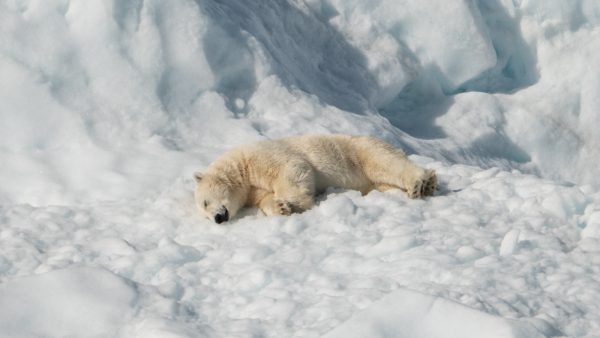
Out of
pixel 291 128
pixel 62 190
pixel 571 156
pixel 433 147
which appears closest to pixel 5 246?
pixel 62 190

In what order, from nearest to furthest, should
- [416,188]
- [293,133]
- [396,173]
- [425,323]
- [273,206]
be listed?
[425,323] < [273,206] < [416,188] < [396,173] < [293,133]

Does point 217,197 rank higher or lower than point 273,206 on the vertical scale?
lower

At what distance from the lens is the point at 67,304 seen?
13.6 feet

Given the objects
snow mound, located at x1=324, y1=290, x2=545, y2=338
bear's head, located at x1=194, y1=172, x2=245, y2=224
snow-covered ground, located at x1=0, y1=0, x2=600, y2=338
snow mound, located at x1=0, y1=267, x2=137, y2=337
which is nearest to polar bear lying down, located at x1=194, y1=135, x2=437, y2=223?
bear's head, located at x1=194, y1=172, x2=245, y2=224

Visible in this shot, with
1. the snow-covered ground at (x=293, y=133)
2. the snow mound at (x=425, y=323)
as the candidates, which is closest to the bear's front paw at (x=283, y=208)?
the snow-covered ground at (x=293, y=133)

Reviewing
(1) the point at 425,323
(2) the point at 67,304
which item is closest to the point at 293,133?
(2) the point at 67,304

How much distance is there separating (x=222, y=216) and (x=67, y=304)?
160 cm

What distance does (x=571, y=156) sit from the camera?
33.3 feet

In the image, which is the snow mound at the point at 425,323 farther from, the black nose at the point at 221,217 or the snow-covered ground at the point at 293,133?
the black nose at the point at 221,217

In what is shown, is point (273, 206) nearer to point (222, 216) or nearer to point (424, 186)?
point (222, 216)

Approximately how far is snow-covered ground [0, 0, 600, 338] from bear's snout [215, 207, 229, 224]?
0.20 ft

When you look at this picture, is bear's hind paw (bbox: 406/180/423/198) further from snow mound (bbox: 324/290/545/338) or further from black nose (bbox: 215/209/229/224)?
snow mound (bbox: 324/290/545/338)

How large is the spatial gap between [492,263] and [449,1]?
5864mm

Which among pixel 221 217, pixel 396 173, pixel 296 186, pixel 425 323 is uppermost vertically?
pixel 425 323
